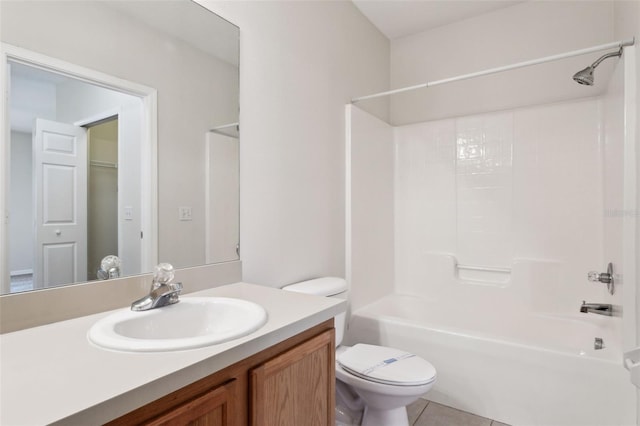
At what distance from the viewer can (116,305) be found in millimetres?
1092

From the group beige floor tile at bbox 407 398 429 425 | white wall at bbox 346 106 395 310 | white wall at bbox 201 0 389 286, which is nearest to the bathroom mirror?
white wall at bbox 201 0 389 286

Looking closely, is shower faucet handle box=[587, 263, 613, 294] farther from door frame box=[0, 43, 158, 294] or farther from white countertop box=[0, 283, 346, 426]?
door frame box=[0, 43, 158, 294]

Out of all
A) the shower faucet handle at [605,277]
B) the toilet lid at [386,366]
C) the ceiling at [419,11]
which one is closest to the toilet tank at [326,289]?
the toilet lid at [386,366]

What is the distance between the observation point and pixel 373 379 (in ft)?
5.08

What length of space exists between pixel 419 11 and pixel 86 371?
2926mm

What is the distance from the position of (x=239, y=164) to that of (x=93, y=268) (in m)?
0.71

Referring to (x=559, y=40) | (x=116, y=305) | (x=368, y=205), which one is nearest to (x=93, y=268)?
(x=116, y=305)

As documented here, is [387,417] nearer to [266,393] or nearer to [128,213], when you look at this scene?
[266,393]

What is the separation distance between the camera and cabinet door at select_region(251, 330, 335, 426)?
33.7 inches

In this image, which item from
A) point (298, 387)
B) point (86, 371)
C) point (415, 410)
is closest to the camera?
point (86, 371)

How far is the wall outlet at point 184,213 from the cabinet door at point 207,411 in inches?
29.7

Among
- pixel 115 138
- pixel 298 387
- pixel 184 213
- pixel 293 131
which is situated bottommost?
pixel 298 387

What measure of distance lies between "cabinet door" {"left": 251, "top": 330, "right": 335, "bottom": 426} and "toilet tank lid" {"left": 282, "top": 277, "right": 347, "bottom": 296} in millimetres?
608

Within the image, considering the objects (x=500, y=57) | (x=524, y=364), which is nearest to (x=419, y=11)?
(x=500, y=57)
